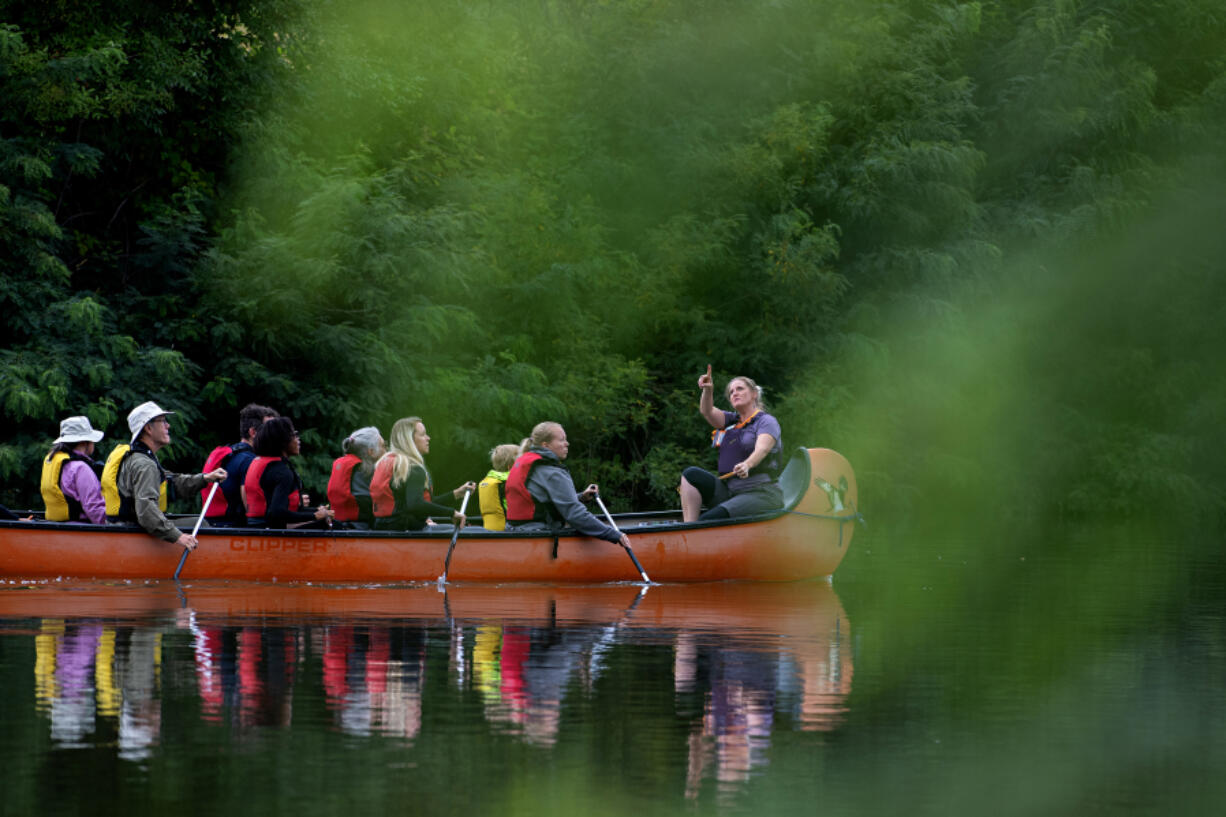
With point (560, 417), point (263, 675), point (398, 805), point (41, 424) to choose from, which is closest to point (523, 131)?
point (560, 417)

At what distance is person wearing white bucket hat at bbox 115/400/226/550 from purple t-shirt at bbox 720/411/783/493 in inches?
Result: 153

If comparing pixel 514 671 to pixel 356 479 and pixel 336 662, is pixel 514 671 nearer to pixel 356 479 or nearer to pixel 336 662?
pixel 336 662

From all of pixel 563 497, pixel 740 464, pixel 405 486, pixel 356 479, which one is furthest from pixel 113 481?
pixel 740 464

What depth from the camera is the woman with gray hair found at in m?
13.8

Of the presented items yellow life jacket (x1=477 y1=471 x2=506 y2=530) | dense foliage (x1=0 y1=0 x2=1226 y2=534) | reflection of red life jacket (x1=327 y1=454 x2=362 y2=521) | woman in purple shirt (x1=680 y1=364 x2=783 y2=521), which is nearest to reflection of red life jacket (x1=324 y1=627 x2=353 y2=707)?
reflection of red life jacket (x1=327 y1=454 x2=362 y2=521)

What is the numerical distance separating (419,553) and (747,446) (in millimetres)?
2676

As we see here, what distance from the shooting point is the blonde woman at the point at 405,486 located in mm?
13445

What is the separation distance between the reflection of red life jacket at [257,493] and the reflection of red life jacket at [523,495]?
1.61m

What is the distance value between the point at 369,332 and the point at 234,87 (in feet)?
11.8

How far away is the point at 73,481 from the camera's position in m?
13.4

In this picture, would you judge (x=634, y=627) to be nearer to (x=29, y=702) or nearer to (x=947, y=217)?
(x=29, y=702)

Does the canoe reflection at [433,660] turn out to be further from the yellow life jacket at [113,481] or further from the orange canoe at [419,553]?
the yellow life jacket at [113,481]

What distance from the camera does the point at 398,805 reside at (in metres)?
5.58

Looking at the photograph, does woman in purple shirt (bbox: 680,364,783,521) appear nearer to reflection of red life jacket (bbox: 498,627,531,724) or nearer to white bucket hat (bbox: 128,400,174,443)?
reflection of red life jacket (bbox: 498,627,531,724)
